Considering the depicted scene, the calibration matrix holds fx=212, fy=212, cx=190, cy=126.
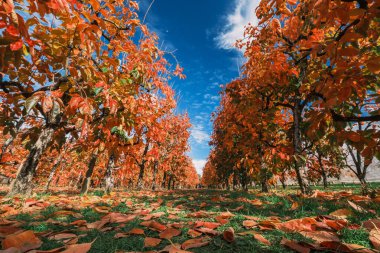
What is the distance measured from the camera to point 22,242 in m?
1.54

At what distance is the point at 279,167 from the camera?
18.4 ft

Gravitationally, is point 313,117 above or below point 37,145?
below

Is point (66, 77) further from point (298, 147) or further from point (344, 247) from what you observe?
point (298, 147)

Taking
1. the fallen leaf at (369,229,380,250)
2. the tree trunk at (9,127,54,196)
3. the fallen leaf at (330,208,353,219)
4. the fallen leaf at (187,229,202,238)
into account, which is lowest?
the fallen leaf at (187,229,202,238)

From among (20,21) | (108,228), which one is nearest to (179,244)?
(108,228)

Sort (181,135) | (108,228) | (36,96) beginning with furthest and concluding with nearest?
(181,135), (108,228), (36,96)

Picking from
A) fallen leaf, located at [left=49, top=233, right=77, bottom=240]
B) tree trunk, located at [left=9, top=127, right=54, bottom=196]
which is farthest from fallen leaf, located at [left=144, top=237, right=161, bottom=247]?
tree trunk, located at [left=9, top=127, right=54, bottom=196]

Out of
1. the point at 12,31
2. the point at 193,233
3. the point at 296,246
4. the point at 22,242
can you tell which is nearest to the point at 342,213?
the point at 296,246

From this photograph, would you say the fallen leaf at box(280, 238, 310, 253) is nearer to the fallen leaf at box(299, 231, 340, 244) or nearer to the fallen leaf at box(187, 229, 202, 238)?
the fallen leaf at box(299, 231, 340, 244)

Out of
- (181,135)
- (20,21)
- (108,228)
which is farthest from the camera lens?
(181,135)

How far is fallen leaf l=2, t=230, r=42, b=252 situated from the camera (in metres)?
1.46

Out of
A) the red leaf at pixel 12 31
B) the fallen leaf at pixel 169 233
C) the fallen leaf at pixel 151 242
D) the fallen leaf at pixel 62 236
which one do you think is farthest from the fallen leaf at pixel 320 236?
the red leaf at pixel 12 31

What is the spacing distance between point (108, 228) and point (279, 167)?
15.5ft

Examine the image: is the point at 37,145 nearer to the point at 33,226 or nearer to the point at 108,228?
the point at 33,226
